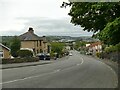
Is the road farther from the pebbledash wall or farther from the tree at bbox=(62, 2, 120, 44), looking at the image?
the pebbledash wall

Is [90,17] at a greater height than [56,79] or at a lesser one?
greater

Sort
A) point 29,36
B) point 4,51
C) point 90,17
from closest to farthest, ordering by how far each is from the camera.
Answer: point 90,17
point 4,51
point 29,36

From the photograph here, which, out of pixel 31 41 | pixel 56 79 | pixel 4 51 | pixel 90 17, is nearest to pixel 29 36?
pixel 31 41


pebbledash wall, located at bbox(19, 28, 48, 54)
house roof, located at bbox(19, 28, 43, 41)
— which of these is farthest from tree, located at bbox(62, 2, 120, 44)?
house roof, located at bbox(19, 28, 43, 41)

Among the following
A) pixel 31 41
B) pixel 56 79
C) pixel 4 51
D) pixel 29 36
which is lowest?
pixel 56 79

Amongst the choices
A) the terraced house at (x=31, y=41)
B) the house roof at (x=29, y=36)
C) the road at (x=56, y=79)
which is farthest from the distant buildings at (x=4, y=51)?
the road at (x=56, y=79)

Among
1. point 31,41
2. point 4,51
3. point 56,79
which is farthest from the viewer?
point 31,41

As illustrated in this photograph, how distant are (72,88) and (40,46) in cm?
9623

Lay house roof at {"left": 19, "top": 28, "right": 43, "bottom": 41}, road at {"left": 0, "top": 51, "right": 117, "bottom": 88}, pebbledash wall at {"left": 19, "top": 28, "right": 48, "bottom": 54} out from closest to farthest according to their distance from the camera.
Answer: road at {"left": 0, "top": 51, "right": 117, "bottom": 88} → pebbledash wall at {"left": 19, "top": 28, "right": 48, "bottom": 54} → house roof at {"left": 19, "top": 28, "right": 43, "bottom": 41}

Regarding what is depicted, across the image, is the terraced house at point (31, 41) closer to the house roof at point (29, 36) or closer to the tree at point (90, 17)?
the house roof at point (29, 36)

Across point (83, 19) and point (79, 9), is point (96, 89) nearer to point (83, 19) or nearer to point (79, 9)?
point (79, 9)

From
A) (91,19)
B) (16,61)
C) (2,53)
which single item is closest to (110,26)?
(91,19)

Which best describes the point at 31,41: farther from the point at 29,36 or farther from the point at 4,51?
the point at 4,51

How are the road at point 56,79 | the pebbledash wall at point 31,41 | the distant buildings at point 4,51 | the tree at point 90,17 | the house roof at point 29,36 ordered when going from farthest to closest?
the house roof at point 29,36 < the pebbledash wall at point 31,41 < the distant buildings at point 4,51 < the tree at point 90,17 < the road at point 56,79
